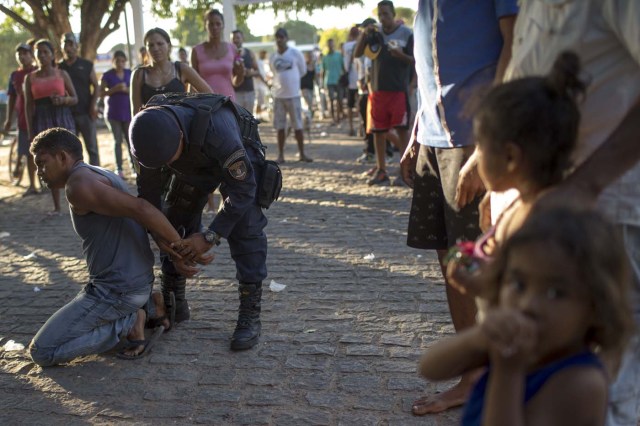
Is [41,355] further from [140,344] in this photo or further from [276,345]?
[276,345]

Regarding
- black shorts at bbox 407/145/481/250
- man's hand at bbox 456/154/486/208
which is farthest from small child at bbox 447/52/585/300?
black shorts at bbox 407/145/481/250

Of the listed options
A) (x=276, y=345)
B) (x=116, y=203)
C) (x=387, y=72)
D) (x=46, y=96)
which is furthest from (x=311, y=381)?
(x=46, y=96)

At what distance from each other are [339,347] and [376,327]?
0.35m

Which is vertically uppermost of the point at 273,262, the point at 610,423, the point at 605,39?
the point at 605,39

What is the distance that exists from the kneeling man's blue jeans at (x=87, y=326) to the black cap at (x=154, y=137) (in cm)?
91

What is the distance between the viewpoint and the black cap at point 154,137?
3.54 m

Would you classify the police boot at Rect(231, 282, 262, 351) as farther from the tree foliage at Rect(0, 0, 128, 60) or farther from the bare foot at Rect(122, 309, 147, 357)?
the tree foliage at Rect(0, 0, 128, 60)

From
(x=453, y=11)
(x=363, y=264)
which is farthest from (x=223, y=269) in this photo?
(x=453, y=11)

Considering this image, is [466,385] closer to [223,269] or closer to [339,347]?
[339,347]

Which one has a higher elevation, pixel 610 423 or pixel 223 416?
pixel 610 423

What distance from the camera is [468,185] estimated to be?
2.67m

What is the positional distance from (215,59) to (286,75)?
290cm

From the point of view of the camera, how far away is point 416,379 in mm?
3588

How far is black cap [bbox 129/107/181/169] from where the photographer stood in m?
3.54
